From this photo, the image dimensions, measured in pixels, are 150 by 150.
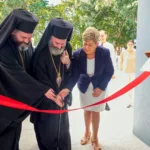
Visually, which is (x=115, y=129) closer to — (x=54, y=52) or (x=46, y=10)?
(x=54, y=52)

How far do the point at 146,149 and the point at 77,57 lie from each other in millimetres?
1513

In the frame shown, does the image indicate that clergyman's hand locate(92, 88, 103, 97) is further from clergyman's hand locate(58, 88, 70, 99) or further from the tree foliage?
the tree foliage

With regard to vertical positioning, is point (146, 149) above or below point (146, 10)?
below

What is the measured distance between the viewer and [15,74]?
2.14 m

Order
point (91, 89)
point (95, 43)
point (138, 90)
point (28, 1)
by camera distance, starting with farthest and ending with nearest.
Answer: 1. point (28, 1)
2. point (138, 90)
3. point (91, 89)
4. point (95, 43)

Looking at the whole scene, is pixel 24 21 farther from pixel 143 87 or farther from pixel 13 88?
pixel 143 87

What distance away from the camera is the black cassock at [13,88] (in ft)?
6.92

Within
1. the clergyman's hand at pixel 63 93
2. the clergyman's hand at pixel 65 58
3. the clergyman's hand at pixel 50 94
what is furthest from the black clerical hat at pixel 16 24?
the clergyman's hand at pixel 63 93

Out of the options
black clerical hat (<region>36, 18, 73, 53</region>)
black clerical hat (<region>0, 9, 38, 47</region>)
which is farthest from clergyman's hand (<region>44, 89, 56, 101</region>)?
black clerical hat (<region>0, 9, 38, 47</region>)

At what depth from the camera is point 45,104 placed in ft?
7.96

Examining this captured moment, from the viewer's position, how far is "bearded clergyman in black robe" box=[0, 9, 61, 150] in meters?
2.09

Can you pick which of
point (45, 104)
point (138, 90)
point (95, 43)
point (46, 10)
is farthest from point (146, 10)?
point (46, 10)

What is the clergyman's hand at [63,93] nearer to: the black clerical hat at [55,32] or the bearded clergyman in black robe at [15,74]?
the bearded clergyman in black robe at [15,74]

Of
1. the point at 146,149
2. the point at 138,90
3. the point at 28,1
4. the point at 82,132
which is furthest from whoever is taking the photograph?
the point at 28,1
